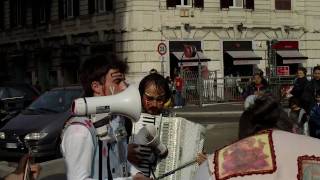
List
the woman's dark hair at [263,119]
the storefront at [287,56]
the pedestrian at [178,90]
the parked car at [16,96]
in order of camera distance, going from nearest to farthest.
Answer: the woman's dark hair at [263,119] < the parked car at [16,96] < the pedestrian at [178,90] < the storefront at [287,56]

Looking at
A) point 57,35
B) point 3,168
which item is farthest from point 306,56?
point 3,168

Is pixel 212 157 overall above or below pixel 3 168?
above

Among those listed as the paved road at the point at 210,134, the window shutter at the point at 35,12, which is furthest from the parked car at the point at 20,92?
the window shutter at the point at 35,12

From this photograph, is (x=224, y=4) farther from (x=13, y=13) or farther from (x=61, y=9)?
(x=13, y=13)

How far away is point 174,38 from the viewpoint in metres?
32.8

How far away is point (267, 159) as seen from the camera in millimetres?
2461

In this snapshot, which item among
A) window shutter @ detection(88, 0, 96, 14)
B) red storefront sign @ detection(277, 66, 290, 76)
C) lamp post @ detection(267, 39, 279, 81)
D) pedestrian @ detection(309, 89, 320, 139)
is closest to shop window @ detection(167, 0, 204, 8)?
lamp post @ detection(267, 39, 279, 81)

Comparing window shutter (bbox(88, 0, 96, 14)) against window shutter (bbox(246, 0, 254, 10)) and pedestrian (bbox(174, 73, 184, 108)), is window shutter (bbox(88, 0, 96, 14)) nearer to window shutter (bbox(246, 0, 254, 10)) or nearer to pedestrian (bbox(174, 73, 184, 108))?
pedestrian (bbox(174, 73, 184, 108))

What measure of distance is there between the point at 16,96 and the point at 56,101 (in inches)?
171

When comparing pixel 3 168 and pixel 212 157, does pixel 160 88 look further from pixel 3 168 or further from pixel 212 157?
pixel 3 168

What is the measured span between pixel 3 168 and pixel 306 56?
1071 inches

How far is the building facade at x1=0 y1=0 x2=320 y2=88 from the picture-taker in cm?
3219

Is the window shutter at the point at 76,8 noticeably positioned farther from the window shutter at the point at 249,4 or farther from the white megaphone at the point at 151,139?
the white megaphone at the point at 151,139

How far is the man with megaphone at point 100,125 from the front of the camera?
3143 mm
